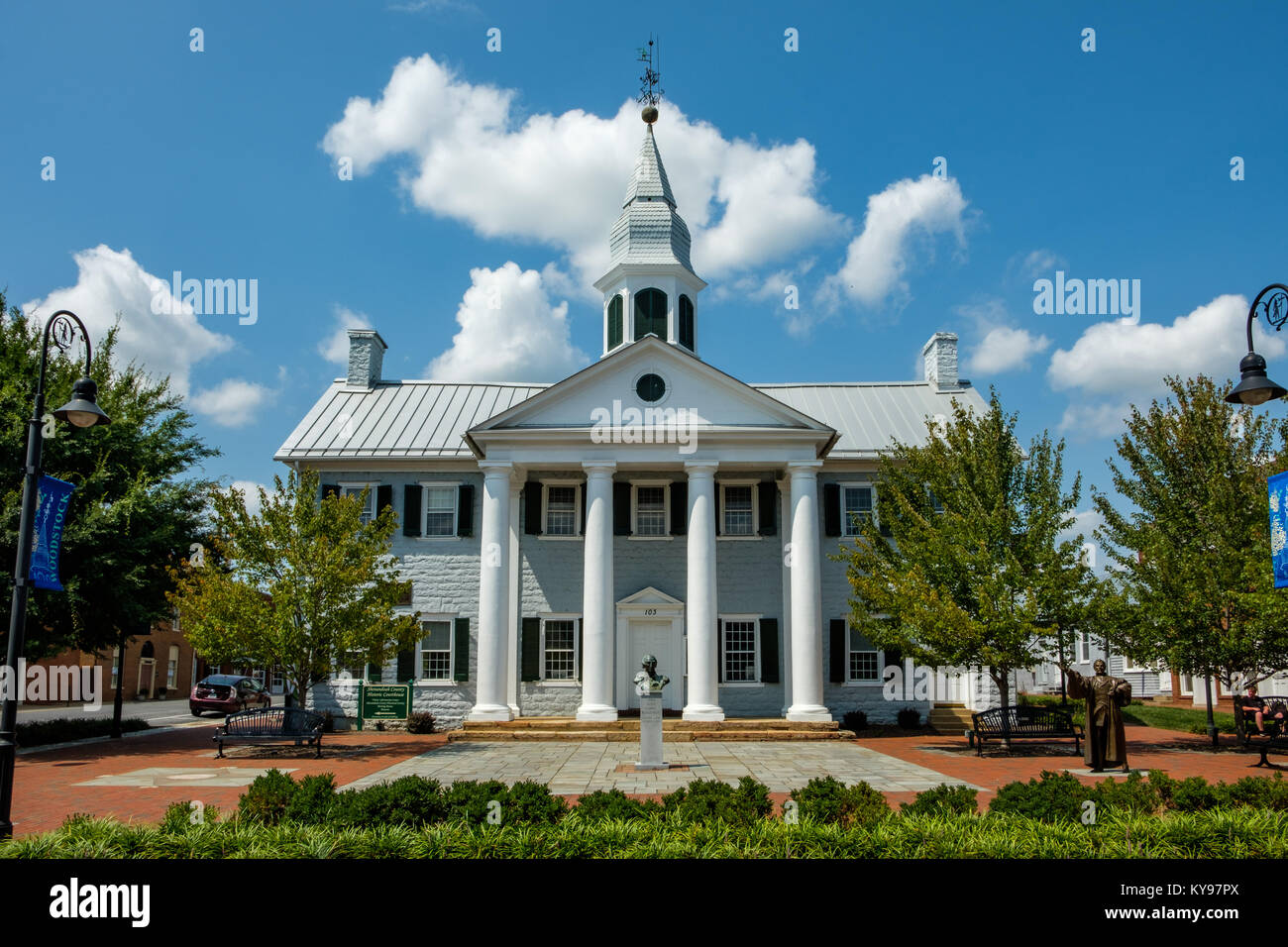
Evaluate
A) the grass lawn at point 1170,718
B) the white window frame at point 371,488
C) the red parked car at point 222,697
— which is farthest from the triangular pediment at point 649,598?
the red parked car at point 222,697

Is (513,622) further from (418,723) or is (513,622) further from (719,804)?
(719,804)

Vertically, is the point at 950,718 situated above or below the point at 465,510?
below

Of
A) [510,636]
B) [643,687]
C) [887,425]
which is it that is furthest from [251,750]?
[887,425]

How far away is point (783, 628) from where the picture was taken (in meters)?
26.0

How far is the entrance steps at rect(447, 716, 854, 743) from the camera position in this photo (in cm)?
2272

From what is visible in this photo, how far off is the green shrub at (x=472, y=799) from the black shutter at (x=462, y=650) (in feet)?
55.5

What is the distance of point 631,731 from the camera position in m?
22.9

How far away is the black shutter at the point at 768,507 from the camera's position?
26.3 metres

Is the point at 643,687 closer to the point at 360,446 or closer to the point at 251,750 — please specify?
the point at 251,750

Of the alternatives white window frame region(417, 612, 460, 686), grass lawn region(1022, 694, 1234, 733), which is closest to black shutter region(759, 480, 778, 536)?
grass lawn region(1022, 694, 1234, 733)

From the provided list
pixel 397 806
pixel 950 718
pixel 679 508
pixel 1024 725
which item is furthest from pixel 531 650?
pixel 397 806

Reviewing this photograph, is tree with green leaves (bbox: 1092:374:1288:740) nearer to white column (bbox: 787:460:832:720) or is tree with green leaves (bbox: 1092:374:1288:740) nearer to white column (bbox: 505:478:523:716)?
white column (bbox: 787:460:832:720)

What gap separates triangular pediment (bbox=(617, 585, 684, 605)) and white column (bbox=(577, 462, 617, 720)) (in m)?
1.78

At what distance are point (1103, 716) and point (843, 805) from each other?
8439mm
